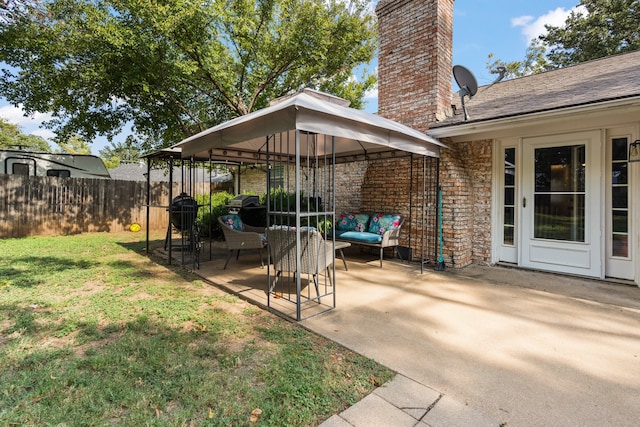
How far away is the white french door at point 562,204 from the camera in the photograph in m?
4.73

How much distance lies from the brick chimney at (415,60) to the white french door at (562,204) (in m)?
1.88

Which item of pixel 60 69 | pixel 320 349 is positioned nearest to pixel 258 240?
pixel 320 349

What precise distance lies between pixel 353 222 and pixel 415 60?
3581 mm

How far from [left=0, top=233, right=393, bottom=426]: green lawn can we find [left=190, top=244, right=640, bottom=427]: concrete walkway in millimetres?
277

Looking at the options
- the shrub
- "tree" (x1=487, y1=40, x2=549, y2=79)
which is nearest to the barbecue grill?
the shrub

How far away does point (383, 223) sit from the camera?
6133 mm

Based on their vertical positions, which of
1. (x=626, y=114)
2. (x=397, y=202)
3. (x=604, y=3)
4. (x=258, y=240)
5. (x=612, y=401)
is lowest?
(x=612, y=401)

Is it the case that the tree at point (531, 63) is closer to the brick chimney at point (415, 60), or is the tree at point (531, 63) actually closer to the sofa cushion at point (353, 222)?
the brick chimney at point (415, 60)

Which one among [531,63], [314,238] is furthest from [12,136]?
[531,63]

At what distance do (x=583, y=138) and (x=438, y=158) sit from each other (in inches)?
83.8

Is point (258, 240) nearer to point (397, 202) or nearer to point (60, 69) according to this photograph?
point (397, 202)

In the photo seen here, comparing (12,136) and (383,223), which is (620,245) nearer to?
(383,223)

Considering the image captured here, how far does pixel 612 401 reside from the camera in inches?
78.0

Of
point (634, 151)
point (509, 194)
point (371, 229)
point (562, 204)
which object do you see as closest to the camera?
point (634, 151)
